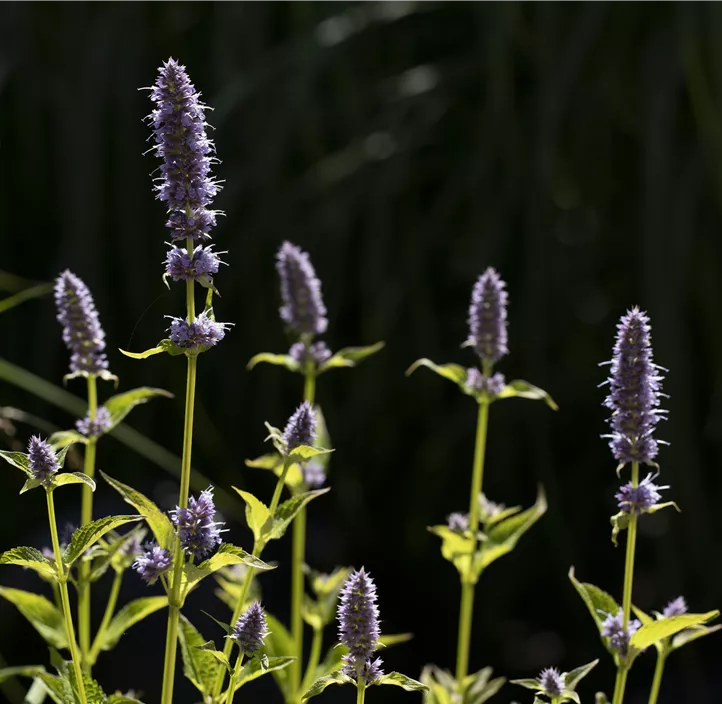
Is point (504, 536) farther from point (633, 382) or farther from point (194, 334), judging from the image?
point (194, 334)

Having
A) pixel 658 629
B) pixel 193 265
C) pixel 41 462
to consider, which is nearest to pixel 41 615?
pixel 41 462

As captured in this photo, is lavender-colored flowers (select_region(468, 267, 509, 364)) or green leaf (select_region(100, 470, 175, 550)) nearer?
green leaf (select_region(100, 470, 175, 550))

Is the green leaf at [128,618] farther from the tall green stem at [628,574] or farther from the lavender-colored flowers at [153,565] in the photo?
the tall green stem at [628,574]

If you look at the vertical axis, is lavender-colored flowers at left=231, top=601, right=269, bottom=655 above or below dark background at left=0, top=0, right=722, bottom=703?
below

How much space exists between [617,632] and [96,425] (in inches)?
17.1

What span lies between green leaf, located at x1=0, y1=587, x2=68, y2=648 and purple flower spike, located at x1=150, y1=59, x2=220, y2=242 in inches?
15.2

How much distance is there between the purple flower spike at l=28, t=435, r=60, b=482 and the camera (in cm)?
65

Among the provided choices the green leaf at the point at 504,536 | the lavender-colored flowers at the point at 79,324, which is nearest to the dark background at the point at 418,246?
the green leaf at the point at 504,536

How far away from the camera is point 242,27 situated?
6.58 ft

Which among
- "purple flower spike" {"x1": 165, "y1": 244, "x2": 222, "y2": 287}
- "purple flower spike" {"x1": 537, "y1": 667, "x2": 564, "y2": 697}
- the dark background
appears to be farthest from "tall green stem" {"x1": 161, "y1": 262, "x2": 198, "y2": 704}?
the dark background

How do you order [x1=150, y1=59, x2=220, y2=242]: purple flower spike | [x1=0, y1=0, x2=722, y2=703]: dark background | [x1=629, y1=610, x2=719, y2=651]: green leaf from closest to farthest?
[x1=150, y1=59, x2=220, y2=242]: purple flower spike < [x1=629, y1=610, x2=719, y2=651]: green leaf < [x1=0, y1=0, x2=722, y2=703]: dark background

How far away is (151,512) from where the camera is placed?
2.24 ft

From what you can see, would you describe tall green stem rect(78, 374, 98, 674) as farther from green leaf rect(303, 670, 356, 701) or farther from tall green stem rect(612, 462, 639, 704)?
tall green stem rect(612, 462, 639, 704)

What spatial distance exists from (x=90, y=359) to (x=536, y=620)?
1508 millimetres
